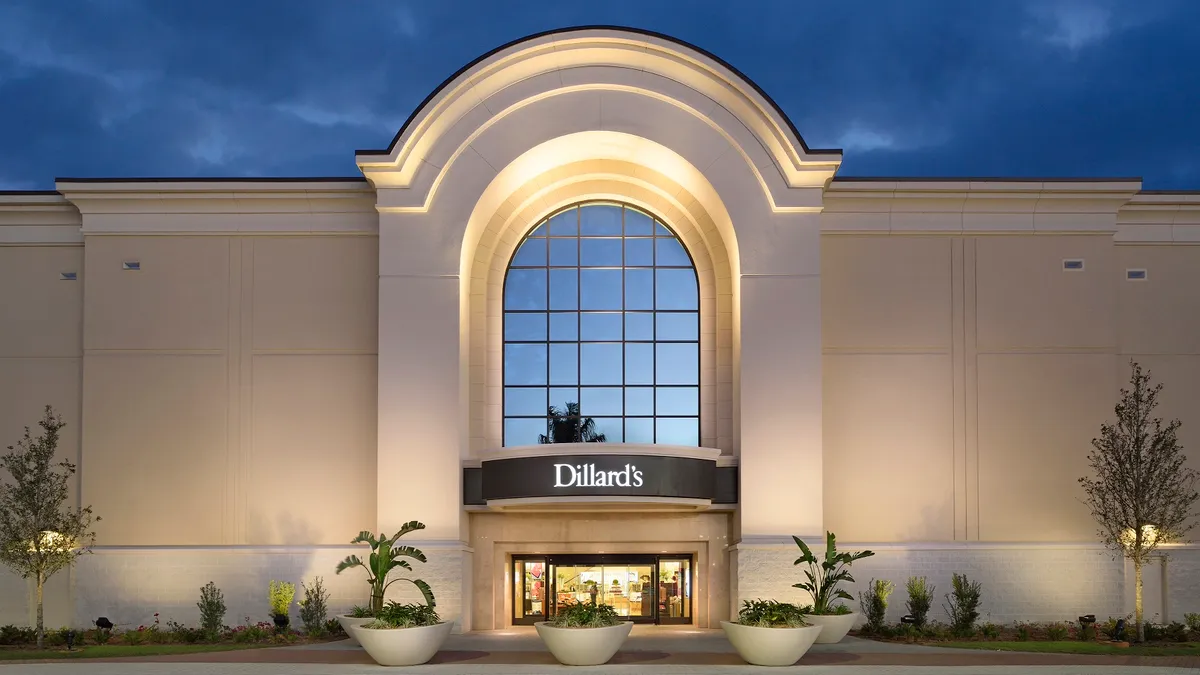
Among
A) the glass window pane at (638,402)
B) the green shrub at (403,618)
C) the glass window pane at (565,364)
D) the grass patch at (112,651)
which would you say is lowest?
the grass patch at (112,651)

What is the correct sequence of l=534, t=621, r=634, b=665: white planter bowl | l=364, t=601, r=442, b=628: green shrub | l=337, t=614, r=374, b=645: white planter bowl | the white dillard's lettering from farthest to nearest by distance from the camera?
the white dillard's lettering → l=337, t=614, r=374, b=645: white planter bowl → l=364, t=601, r=442, b=628: green shrub → l=534, t=621, r=634, b=665: white planter bowl

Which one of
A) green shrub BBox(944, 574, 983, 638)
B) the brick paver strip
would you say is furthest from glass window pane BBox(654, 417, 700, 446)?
the brick paver strip

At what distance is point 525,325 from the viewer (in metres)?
29.1

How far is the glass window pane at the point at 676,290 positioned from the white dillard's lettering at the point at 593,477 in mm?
5376

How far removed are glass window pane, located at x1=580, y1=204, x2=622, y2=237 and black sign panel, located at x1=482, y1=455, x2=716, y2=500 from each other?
22.0 ft

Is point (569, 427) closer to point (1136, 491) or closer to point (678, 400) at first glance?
point (678, 400)

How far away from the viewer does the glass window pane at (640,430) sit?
28.6 m

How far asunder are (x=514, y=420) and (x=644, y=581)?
509 cm

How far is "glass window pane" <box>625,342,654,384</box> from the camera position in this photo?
28844 millimetres

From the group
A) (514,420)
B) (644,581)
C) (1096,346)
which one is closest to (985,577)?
(1096,346)

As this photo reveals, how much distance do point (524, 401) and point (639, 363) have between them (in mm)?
3013

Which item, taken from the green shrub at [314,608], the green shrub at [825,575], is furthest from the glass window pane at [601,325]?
the green shrub at [314,608]

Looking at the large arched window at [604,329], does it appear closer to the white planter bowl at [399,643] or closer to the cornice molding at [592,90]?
the cornice molding at [592,90]

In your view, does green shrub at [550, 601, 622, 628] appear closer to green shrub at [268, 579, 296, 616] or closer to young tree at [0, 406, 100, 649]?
green shrub at [268, 579, 296, 616]
